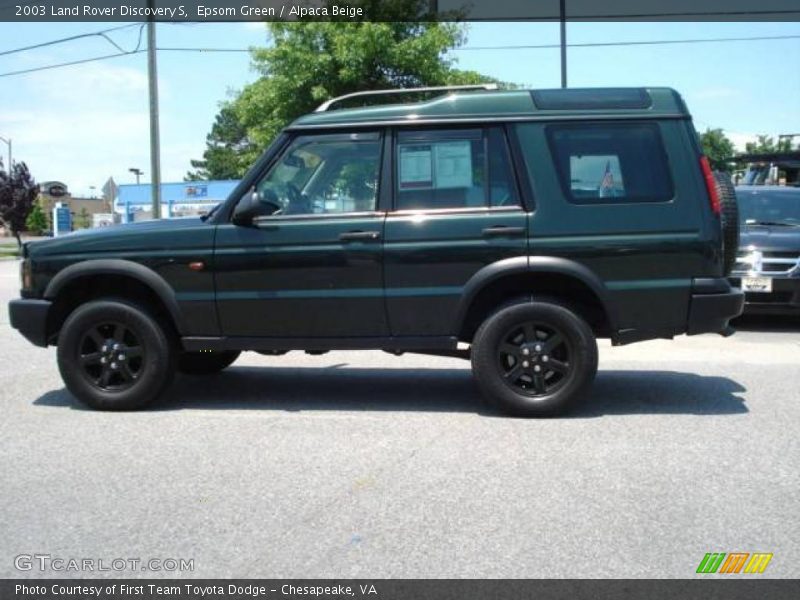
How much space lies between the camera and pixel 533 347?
554 centimetres

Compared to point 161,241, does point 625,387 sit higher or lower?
lower

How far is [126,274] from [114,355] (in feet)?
2.09

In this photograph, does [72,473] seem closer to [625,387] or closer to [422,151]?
[422,151]

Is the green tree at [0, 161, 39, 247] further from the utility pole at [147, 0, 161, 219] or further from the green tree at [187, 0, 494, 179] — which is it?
the green tree at [187, 0, 494, 179]

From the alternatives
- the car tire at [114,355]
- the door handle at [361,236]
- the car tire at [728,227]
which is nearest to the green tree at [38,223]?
the car tire at [114,355]

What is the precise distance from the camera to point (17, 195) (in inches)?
1553

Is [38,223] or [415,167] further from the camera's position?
[38,223]

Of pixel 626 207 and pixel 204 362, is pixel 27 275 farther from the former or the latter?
pixel 626 207

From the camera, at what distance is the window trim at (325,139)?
5.64 m

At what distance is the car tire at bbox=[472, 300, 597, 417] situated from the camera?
18.0 feet

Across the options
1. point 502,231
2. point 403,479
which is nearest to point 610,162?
point 502,231

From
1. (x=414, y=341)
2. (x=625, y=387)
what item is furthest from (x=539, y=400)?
(x=625, y=387)

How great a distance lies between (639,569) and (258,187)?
12.0ft

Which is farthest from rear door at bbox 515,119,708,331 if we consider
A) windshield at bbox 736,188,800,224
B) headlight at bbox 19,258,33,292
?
windshield at bbox 736,188,800,224
